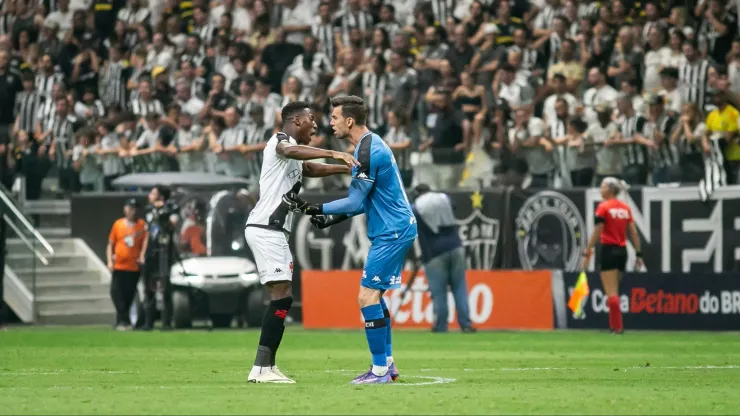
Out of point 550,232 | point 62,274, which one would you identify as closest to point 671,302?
point 550,232

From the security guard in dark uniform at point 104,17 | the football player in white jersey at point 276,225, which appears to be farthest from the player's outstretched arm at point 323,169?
the security guard in dark uniform at point 104,17

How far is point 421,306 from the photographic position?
24.6 meters

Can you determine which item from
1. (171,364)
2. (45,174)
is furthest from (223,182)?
(171,364)

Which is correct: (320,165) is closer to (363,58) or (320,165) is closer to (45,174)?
(363,58)

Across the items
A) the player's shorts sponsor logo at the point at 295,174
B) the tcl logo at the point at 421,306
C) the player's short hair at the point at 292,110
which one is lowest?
the tcl logo at the point at 421,306

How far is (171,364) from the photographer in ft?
50.7

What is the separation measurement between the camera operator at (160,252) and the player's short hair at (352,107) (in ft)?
42.5

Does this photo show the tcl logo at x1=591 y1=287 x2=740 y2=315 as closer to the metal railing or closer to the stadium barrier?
the stadium barrier

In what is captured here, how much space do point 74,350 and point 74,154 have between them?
10.7 metres

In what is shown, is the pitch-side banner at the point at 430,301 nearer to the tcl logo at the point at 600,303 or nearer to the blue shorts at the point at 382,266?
the tcl logo at the point at 600,303

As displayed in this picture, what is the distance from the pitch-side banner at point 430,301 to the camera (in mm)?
23688

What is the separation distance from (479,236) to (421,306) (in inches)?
67.1

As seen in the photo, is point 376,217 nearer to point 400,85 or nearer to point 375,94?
point 400,85

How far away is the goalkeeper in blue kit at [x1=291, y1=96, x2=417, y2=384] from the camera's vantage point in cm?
1210
